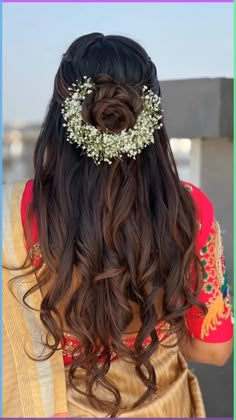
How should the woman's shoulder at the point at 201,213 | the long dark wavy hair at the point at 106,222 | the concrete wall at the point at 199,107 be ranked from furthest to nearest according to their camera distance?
1. the concrete wall at the point at 199,107
2. the woman's shoulder at the point at 201,213
3. the long dark wavy hair at the point at 106,222

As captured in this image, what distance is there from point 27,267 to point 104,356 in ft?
0.59

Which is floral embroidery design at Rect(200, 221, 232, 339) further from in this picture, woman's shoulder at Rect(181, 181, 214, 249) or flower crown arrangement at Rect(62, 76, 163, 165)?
flower crown arrangement at Rect(62, 76, 163, 165)

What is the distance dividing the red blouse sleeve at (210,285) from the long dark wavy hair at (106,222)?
38 millimetres

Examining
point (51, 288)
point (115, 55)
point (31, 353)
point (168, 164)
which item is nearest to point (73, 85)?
point (115, 55)

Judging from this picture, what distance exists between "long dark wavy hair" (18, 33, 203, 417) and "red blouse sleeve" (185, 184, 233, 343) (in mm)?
38

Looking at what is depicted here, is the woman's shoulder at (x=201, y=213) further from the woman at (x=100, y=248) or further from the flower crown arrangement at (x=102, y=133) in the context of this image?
the flower crown arrangement at (x=102, y=133)

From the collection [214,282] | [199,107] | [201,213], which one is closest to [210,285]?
[214,282]

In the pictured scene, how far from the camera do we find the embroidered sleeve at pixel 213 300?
946 mm

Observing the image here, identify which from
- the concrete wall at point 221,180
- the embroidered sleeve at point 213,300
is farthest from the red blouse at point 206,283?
the concrete wall at point 221,180

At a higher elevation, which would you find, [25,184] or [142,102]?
[142,102]

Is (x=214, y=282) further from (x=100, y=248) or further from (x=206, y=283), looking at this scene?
(x=100, y=248)

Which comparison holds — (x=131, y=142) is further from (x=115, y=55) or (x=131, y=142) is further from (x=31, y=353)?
(x=31, y=353)

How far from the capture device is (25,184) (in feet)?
2.88

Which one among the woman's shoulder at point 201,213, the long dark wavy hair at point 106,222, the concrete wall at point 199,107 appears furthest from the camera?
the concrete wall at point 199,107
